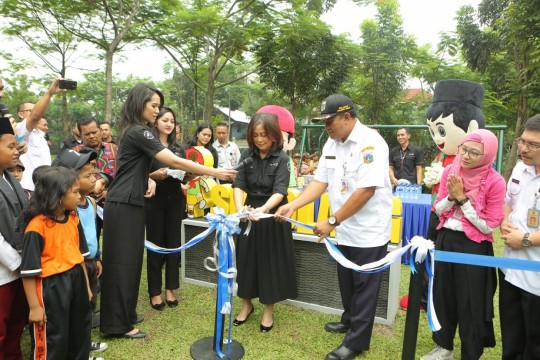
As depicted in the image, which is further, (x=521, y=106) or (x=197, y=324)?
(x=521, y=106)

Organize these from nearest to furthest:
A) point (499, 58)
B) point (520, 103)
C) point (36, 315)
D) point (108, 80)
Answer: point (36, 315)
point (520, 103)
point (108, 80)
point (499, 58)

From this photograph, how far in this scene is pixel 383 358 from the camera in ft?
9.44

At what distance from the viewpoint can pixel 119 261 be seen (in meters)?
3.00

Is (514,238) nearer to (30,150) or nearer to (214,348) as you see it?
(214,348)

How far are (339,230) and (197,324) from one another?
59.9 inches

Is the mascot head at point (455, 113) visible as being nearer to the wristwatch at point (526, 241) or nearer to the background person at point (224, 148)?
the wristwatch at point (526, 241)

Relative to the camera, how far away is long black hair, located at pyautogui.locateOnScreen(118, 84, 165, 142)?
2.96m

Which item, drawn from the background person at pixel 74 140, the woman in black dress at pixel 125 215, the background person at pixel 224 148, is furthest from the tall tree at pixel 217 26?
the woman in black dress at pixel 125 215

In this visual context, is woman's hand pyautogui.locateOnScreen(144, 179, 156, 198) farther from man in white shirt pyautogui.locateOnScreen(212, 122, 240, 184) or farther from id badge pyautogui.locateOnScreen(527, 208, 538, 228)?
man in white shirt pyautogui.locateOnScreen(212, 122, 240, 184)

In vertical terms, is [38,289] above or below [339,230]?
below

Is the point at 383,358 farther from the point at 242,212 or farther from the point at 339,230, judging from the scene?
the point at 242,212

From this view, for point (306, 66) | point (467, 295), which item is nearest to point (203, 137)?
→ point (467, 295)

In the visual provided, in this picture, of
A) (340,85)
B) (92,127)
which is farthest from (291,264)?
(340,85)

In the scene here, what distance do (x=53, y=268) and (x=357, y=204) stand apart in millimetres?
1858
